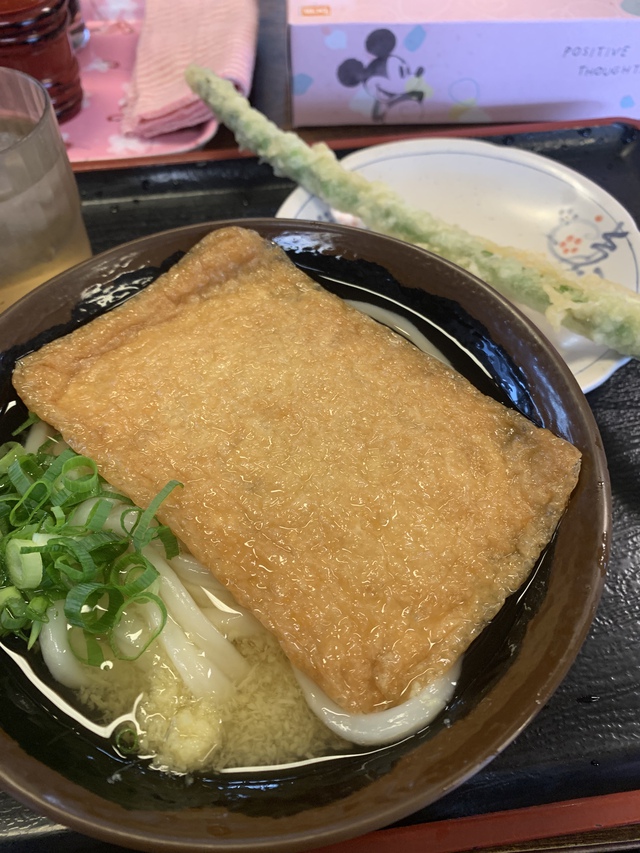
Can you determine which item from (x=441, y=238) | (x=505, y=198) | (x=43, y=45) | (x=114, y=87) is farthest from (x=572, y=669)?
(x=114, y=87)

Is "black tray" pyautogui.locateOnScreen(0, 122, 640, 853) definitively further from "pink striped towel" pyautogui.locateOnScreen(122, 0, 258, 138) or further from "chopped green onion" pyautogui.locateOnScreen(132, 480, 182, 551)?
"chopped green onion" pyautogui.locateOnScreen(132, 480, 182, 551)

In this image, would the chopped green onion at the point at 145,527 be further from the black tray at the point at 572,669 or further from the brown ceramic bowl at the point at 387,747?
the black tray at the point at 572,669

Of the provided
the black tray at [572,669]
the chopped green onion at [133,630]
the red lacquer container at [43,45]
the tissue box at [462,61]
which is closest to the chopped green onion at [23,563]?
the chopped green onion at [133,630]

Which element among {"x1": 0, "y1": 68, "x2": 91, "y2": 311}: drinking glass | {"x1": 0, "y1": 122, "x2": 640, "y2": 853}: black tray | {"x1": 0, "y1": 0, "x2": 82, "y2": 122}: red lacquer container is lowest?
{"x1": 0, "y1": 122, "x2": 640, "y2": 853}: black tray

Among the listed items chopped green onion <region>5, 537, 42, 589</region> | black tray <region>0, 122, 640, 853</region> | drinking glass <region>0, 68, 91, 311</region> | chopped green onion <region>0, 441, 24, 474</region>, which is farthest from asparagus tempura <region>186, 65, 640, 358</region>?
chopped green onion <region>5, 537, 42, 589</region>

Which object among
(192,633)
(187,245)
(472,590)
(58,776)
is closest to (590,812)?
(472,590)

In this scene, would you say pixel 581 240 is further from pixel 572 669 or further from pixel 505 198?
pixel 572 669
